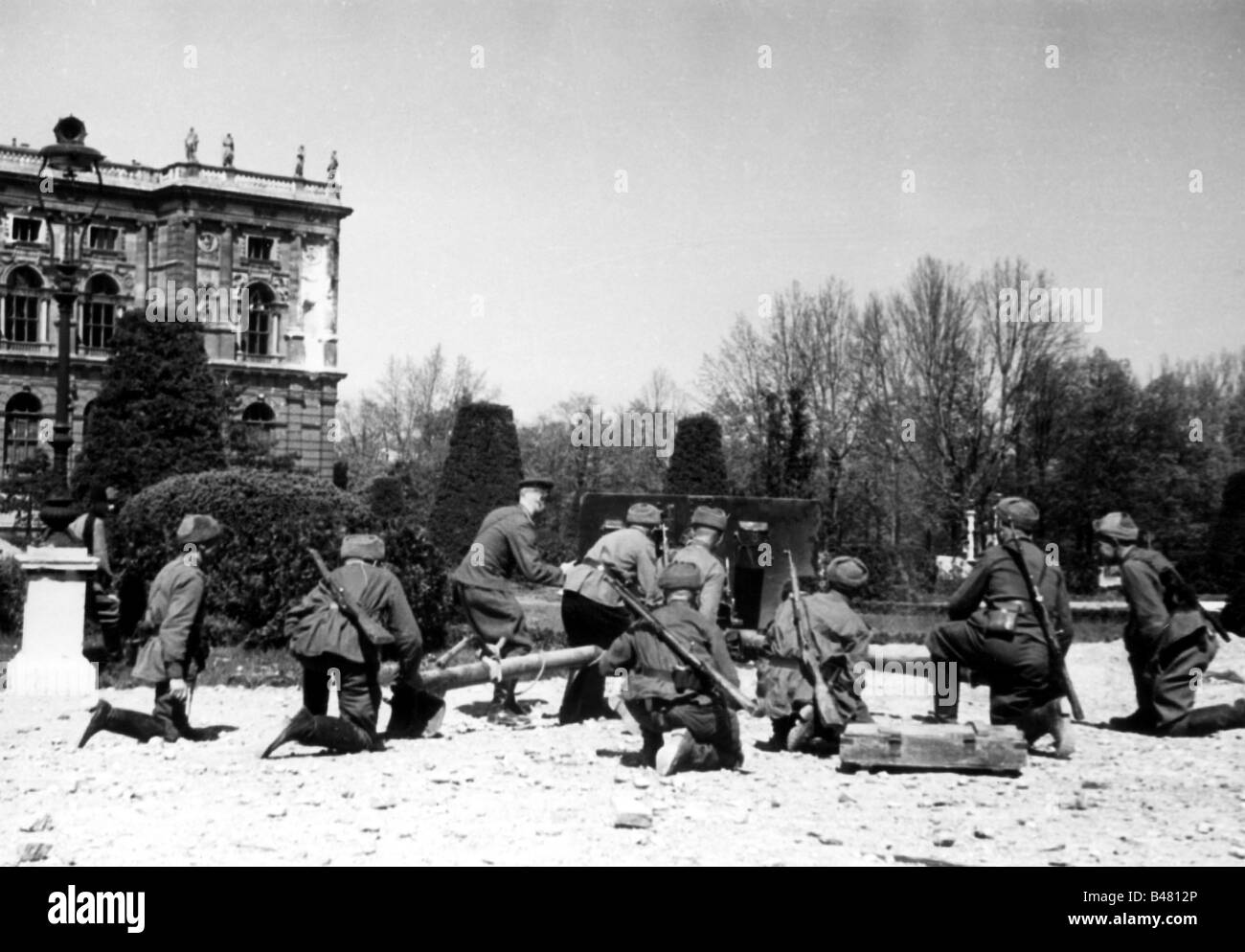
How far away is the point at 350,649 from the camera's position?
28.9 feet

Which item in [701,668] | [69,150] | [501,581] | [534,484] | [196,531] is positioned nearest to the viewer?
[701,668]

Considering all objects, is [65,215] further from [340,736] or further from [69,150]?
[340,736]

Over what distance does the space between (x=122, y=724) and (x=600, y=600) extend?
3.57 meters

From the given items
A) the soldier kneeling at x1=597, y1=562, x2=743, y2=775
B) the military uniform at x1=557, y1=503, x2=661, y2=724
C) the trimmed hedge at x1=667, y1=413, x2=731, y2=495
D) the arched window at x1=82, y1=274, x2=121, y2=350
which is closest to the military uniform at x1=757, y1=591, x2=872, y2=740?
the soldier kneeling at x1=597, y1=562, x2=743, y2=775

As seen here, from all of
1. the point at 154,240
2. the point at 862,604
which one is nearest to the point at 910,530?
the point at 862,604

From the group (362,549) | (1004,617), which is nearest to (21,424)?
(362,549)

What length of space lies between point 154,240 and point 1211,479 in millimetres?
40221

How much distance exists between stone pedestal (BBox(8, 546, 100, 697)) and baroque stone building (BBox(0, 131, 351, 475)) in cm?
3747

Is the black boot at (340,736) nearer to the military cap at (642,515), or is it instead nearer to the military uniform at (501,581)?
the military uniform at (501,581)

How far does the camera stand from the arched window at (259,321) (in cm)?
5606

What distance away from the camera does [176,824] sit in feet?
22.6

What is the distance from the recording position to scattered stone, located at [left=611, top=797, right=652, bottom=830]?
273 inches

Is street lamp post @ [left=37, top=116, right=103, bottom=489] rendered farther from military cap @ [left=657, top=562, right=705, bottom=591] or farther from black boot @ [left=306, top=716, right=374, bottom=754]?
military cap @ [left=657, top=562, right=705, bottom=591]
